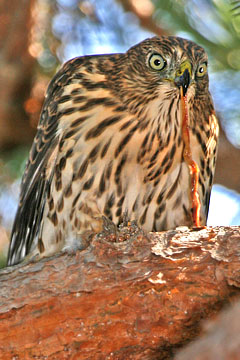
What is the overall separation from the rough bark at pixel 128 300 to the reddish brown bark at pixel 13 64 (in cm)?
180

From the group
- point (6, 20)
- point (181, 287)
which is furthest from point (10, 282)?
point (6, 20)

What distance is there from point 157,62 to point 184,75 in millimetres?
274

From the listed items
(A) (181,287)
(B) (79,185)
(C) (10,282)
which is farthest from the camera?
(B) (79,185)

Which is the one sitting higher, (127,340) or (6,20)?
(6,20)

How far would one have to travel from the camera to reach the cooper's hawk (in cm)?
383

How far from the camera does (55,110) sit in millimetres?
4027

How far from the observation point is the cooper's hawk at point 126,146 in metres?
3.83

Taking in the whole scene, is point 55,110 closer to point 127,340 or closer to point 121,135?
point 121,135

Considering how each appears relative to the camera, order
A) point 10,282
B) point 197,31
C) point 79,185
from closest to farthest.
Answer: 1. point 10,282
2. point 79,185
3. point 197,31

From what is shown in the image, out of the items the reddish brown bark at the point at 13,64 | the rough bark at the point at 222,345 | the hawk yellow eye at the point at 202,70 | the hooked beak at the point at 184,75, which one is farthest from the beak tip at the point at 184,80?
the rough bark at the point at 222,345

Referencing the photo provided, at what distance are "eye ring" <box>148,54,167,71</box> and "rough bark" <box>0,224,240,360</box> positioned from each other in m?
1.16

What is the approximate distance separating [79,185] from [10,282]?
0.95 metres

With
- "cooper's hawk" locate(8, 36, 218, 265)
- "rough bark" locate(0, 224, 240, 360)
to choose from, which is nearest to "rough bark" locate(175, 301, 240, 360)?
"rough bark" locate(0, 224, 240, 360)

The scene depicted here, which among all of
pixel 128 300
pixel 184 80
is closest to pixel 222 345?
pixel 128 300
